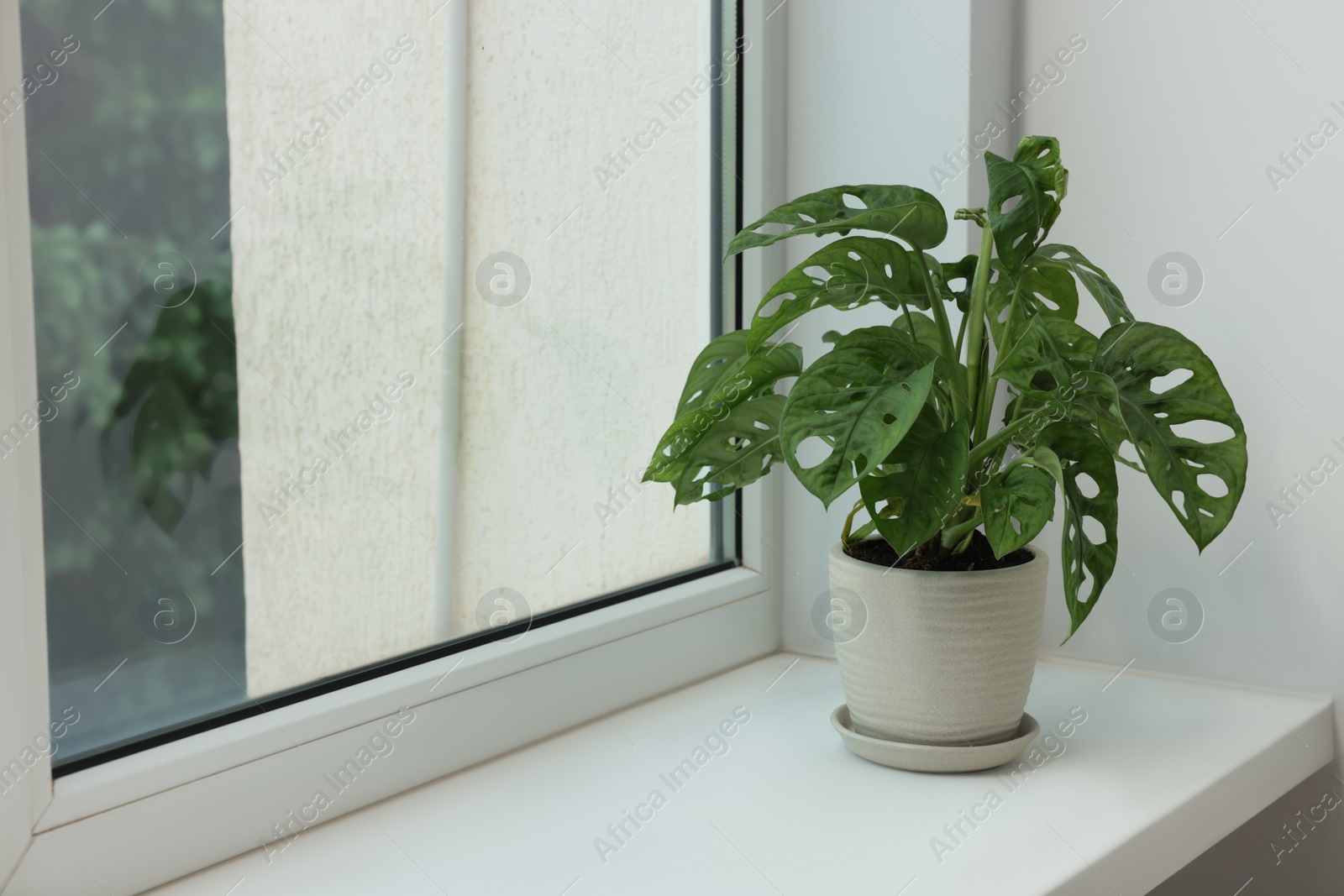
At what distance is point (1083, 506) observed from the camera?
0.87 m

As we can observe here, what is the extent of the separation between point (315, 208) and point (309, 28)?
143 millimetres

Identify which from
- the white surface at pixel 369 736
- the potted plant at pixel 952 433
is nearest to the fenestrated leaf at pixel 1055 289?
the potted plant at pixel 952 433

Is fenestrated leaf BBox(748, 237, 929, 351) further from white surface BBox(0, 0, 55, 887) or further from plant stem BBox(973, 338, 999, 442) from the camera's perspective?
white surface BBox(0, 0, 55, 887)

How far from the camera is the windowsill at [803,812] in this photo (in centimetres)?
77

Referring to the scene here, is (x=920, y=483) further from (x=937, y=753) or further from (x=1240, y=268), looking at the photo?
(x=1240, y=268)

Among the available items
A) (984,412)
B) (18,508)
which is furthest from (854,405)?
(18,508)

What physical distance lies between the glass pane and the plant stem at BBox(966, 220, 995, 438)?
0.41m

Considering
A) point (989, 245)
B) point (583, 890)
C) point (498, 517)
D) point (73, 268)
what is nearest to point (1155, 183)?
point (989, 245)

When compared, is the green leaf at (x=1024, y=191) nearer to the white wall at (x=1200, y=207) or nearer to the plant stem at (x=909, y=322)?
the plant stem at (x=909, y=322)

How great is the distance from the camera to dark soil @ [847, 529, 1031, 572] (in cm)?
94

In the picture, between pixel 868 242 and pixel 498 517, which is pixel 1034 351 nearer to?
pixel 868 242

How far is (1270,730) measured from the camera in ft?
3.44

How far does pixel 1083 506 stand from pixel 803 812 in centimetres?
34

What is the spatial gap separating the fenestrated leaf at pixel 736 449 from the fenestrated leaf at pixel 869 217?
0.14 meters
